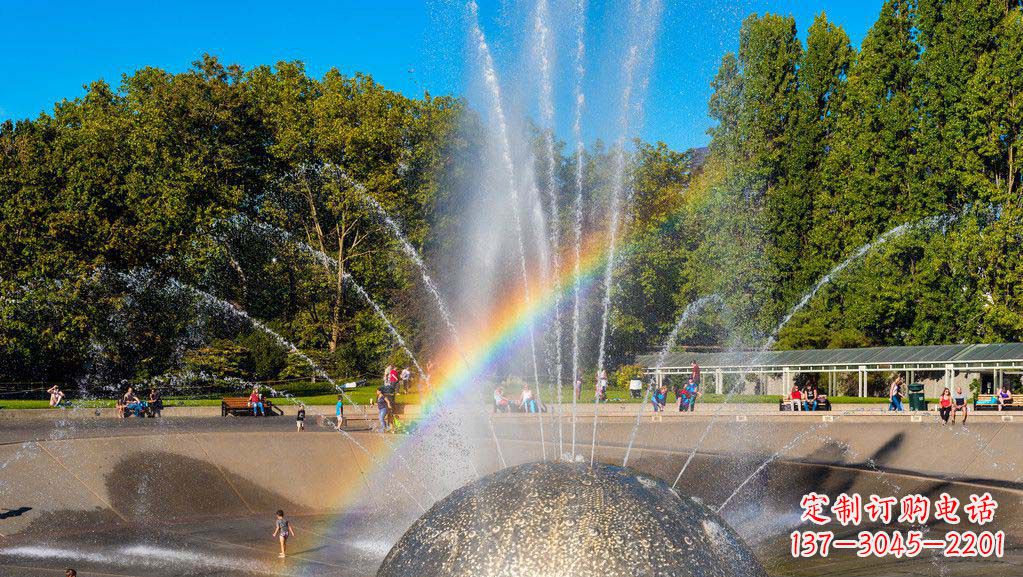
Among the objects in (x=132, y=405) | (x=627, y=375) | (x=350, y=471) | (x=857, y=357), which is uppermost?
(x=857, y=357)

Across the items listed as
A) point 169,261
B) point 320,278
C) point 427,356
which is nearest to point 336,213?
point 320,278

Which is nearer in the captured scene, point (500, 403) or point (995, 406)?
point (500, 403)

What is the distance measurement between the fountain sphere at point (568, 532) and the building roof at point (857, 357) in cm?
2876

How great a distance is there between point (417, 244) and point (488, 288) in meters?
7.56

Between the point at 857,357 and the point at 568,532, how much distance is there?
34.0m

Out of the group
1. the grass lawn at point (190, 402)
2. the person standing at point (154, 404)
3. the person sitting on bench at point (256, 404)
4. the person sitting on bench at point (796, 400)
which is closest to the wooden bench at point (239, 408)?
the person sitting on bench at point (256, 404)

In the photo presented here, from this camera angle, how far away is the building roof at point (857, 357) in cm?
3312

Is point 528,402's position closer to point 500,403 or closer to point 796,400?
point 500,403

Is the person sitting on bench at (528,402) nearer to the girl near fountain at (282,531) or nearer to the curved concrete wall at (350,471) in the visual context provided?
the curved concrete wall at (350,471)

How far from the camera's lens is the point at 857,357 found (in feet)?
123

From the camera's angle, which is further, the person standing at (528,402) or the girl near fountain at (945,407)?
the person standing at (528,402)

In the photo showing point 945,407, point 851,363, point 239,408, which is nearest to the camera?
point 945,407

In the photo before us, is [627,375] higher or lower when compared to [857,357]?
lower

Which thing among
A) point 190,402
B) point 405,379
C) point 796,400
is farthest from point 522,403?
point 190,402
